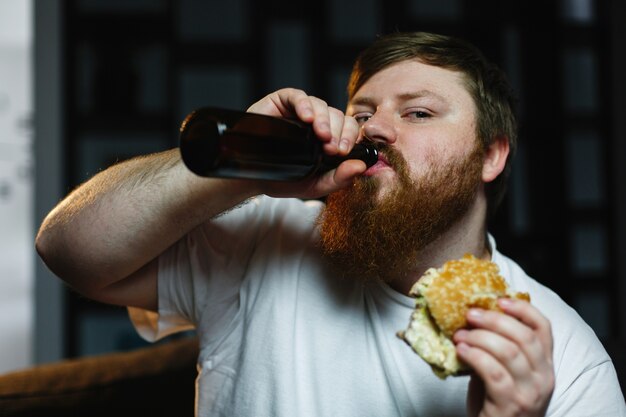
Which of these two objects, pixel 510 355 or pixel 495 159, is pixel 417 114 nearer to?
pixel 495 159

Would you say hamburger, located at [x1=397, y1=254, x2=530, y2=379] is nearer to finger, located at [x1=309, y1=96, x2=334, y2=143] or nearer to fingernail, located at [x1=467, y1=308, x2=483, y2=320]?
fingernail, located at [x1=467, y1=308, x2=483, y2=320]

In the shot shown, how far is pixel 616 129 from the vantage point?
3279 mm

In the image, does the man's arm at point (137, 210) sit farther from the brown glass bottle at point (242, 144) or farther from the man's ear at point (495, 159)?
the man's ear at point (495, 159)

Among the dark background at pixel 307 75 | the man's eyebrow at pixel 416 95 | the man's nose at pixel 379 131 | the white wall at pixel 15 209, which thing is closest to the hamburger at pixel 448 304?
the man's nose at pixel 379 131

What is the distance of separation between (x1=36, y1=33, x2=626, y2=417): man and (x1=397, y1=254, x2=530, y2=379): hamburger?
0.81ft

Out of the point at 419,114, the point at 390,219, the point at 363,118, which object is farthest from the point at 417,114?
the point at 390,219

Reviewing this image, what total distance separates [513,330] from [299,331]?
53cm

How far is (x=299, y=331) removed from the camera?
1.25 meters

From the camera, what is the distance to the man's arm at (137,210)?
3.64 ft

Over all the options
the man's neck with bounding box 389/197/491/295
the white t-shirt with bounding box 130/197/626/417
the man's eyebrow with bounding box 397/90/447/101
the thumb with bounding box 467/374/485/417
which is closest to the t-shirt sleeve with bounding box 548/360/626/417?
the white t-shirt with bounding box 130/197/626/417

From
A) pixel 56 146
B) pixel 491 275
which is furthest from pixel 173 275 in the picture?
pixel 56 146

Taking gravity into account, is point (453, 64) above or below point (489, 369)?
above

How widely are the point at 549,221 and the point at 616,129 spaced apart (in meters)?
0.60

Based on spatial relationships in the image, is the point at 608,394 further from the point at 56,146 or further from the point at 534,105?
the point at 56,146
